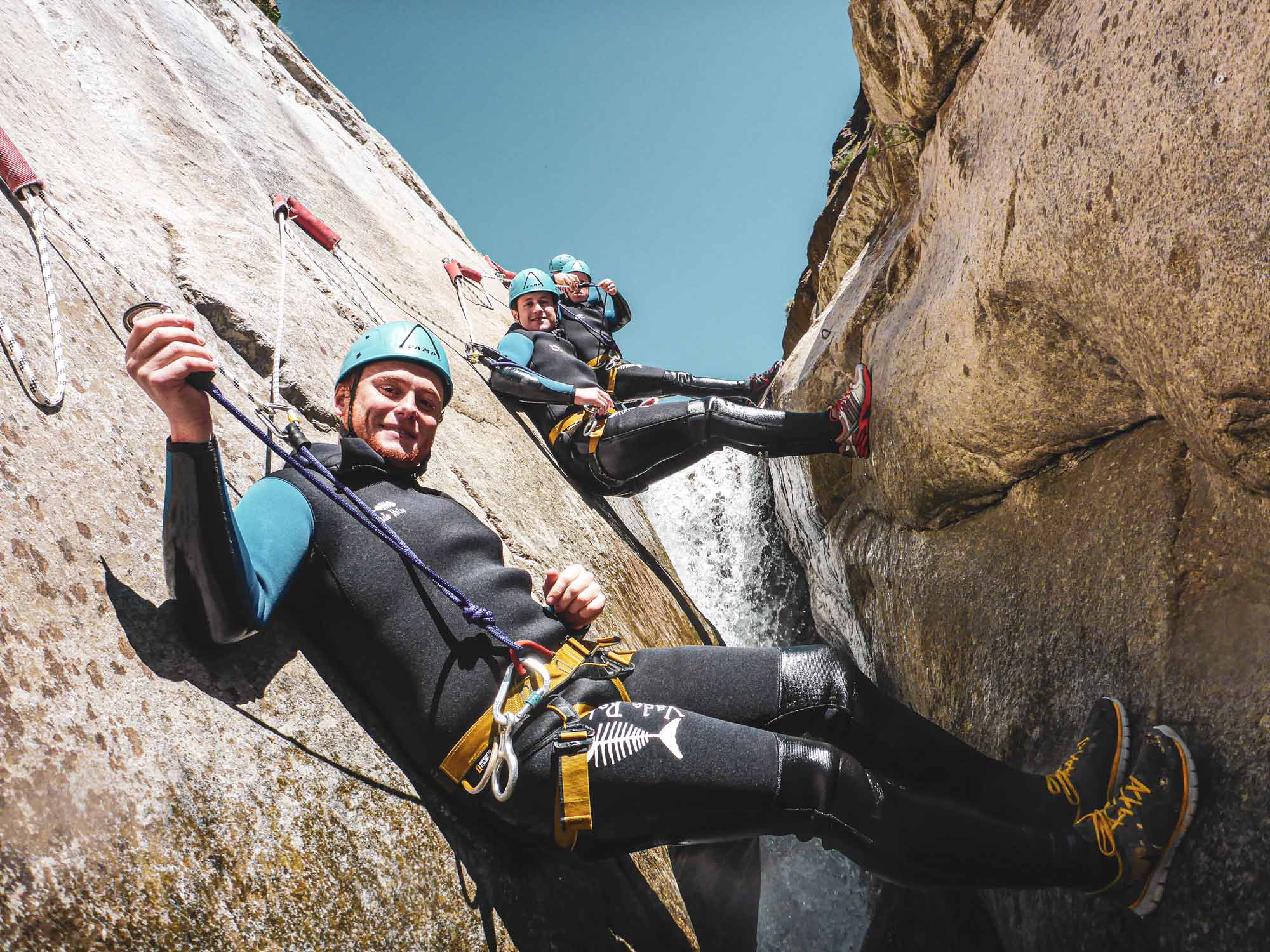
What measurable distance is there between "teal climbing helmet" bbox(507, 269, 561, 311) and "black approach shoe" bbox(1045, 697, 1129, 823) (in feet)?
21.4

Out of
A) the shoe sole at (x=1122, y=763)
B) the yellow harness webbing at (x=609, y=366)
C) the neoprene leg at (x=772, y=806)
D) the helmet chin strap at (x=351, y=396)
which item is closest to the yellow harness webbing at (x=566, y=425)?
the yellow harness webbing at (x=609, y=366)

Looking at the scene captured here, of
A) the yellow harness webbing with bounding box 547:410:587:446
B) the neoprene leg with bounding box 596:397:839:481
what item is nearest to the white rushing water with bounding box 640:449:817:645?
the neoprene leg with bounding box 596:397:839:481

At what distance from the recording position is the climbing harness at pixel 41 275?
2.44 meters

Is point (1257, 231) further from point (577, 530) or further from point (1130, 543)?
point (577, 530)

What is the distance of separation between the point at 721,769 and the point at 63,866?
169 centimetres

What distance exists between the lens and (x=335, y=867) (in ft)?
7.14

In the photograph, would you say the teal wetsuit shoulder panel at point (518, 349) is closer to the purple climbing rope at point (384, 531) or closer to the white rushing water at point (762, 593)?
the white rushing water at point (762, 593)

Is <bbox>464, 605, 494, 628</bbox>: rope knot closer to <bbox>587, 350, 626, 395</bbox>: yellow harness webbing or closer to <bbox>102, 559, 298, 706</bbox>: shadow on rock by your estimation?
<bbox>102, 559, 298, 706</bbox>: shadow on rock

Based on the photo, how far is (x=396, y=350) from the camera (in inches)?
125

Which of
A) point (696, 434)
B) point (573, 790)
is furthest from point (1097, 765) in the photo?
point (696, 434)

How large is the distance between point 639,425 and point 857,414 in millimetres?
1679

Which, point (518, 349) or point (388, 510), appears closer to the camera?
point (388, 510)

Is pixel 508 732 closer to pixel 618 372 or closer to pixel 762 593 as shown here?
pixel 762 593

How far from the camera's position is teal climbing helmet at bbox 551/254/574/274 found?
1078 cm
